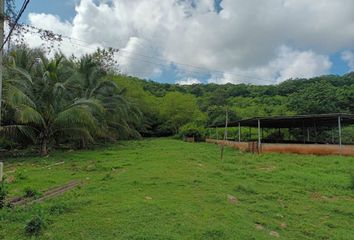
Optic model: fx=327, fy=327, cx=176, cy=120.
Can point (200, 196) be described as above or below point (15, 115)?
below

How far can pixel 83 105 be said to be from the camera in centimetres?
1748

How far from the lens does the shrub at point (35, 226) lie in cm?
493

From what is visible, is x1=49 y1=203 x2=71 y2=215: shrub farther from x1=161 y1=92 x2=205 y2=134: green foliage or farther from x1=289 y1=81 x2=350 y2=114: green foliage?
x1=161 y1=92 x2=205 y2=134: green foliage

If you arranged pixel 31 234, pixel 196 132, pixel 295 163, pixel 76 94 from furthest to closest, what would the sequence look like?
pixel 196 132
pixel 76 94
pixel 295 163
pixel 31 234

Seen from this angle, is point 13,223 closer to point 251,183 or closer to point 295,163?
point 251,183

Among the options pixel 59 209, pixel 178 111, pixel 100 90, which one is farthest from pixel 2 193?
pixel 178 111

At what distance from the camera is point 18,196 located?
7.39 metres

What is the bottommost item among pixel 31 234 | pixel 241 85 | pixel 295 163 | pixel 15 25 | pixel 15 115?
pixel 31 234

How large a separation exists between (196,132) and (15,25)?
33.6m

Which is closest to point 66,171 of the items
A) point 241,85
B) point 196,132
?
point 196,132

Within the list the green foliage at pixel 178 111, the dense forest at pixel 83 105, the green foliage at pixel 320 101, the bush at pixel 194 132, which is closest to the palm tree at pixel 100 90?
the dense forest at pixel 83 105

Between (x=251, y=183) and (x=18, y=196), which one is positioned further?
(x=251, y=183)

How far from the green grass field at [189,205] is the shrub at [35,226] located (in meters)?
0.09

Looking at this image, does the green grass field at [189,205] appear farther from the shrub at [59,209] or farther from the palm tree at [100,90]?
the palm tree at [100,90]
